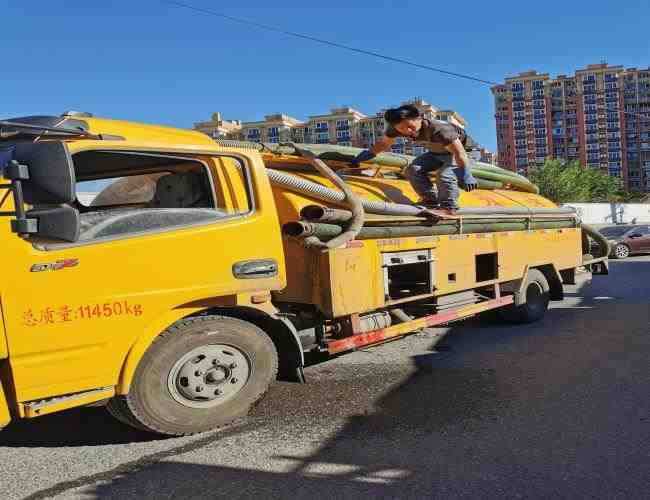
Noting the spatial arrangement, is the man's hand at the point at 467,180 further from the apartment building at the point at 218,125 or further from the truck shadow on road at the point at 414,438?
the apartment building at the point at 218,125

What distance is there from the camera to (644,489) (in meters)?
2.88

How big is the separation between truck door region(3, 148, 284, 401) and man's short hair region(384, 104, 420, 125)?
6.61 feet

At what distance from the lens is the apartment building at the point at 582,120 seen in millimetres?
104875

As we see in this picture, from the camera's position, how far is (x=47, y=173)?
280 cm

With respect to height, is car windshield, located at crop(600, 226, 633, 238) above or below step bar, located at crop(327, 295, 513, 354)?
above

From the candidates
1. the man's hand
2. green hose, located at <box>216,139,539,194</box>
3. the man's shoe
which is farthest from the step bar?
green hose, located at <box>216,139,539,194</box>

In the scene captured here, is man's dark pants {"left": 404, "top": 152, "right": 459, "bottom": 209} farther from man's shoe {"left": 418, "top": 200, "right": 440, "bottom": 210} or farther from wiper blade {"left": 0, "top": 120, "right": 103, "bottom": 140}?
wiper blade {"left": 0, "top": 120, "right": 103, "bottom": 140}

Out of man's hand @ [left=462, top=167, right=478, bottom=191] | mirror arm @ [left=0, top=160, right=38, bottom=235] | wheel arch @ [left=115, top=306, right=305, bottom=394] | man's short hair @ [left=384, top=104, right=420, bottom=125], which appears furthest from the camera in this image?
man's hand @ [left=462, top=167, right=478, bottom=191]

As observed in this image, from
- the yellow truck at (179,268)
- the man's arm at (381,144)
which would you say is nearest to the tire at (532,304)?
the yellow truck at (179,268)

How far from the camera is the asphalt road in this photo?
3.01 metres

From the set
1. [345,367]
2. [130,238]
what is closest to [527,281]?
[345,367]

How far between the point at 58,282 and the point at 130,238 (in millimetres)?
483

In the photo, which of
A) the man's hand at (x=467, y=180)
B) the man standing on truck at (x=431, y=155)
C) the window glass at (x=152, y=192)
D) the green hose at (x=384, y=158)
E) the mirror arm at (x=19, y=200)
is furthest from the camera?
the man's hand at (x=467, y=180)

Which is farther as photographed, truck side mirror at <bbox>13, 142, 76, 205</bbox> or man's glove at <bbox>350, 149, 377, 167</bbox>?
man's glove at <bbox>350, 149, 377, 167</bbox>
